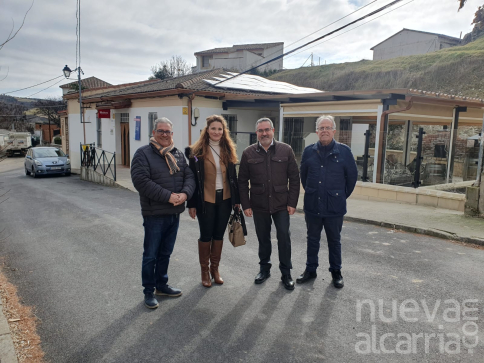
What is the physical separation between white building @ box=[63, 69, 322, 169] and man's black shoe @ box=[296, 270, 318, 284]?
810 cm

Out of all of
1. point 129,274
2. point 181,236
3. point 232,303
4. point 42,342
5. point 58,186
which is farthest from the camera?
point 58,186

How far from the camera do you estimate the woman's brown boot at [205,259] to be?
379 cm

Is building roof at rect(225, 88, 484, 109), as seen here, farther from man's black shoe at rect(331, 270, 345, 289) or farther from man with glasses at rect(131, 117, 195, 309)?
man with glasses at rect(131, 117, 195, 309)

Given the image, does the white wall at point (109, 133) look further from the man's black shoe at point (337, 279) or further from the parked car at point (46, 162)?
the man's black shoe at point (337, 279)

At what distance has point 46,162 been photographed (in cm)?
1688

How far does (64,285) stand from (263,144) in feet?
8.94

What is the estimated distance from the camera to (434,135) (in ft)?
29.9

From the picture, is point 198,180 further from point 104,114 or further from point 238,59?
point 238,59

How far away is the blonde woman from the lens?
11.9 ft

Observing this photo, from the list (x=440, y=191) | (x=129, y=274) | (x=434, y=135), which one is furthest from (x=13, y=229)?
(x=434, y=135)

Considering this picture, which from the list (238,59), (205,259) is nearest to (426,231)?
(205,259)

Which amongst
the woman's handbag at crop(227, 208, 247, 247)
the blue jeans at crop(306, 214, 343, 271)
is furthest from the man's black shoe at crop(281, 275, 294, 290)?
the woman's handbag at crop(227, 208, 247, 247)

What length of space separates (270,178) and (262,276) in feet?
3.67

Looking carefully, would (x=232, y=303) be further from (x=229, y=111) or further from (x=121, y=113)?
(x=121, y=113)
